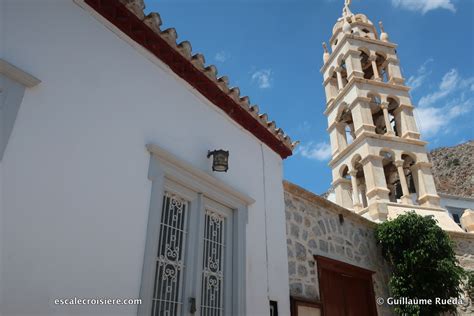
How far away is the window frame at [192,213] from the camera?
374cm

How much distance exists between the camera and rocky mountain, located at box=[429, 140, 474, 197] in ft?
97.0

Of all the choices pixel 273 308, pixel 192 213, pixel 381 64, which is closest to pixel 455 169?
pixel 381 64

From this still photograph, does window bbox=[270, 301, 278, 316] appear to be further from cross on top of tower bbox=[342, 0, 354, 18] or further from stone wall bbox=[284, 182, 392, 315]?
cross on top of tower bbox=[342, 0, 354, 18]

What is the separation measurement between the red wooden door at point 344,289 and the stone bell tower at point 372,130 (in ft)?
13.8

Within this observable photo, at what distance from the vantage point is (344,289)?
6945 mm

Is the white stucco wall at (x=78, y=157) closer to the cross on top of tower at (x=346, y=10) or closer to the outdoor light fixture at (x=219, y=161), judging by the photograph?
the outdoor light fixture at (x=219, y=161)

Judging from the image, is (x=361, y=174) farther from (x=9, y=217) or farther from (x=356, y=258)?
(x=9, y=217)

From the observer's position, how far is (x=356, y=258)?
746 centimetres

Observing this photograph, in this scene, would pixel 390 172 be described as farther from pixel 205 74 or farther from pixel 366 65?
pixel 205 74

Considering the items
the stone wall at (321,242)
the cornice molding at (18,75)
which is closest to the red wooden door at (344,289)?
the stone wall at (321,242)

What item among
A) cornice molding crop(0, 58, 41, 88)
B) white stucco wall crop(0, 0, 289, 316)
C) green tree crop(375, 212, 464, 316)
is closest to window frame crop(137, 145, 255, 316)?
white stucco wall crop(0, 0, 289, 316)

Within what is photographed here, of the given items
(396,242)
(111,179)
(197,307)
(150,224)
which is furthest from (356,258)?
(111,179)

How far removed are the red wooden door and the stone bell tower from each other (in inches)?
Result: 166

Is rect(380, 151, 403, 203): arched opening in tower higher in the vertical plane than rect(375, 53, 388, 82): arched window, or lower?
lower
